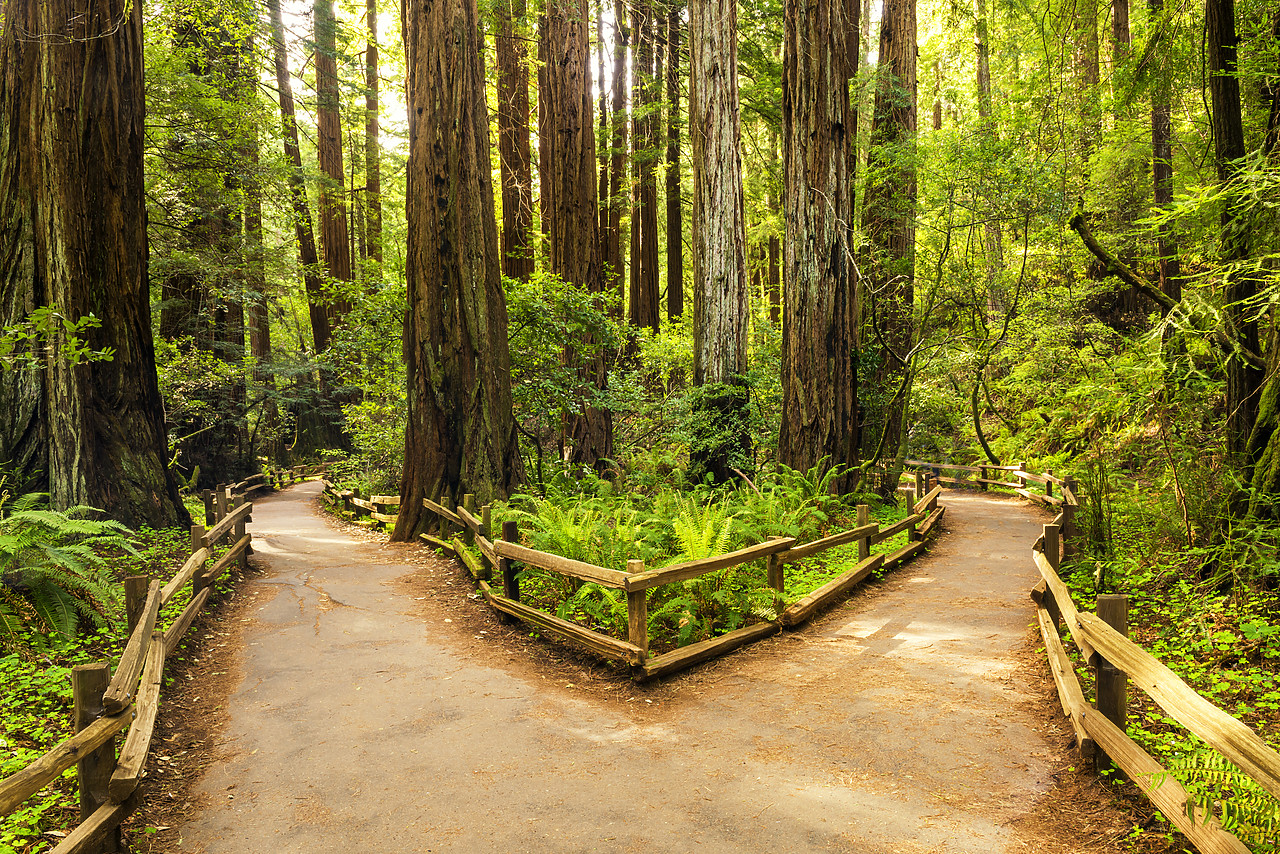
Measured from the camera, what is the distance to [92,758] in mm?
3723

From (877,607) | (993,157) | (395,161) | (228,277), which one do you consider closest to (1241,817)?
(877,607)

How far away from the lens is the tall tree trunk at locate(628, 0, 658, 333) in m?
20.5

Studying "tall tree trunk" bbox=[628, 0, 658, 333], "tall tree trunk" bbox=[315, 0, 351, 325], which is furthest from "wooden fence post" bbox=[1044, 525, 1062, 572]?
"tall tree trunk" bbox=[315, 0, 351, 325]

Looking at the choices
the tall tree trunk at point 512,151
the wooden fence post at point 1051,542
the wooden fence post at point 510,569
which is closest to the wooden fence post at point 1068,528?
the wooden fence post at point 1051,542

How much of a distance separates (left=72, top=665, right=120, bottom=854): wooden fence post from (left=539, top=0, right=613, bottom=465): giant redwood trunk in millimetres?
11352

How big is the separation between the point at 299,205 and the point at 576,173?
1048cm

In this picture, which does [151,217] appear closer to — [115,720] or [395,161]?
[395,161]

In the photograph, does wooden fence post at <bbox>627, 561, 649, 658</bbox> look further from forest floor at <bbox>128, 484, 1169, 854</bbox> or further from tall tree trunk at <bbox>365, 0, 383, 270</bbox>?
tall tree trunk at <bbox>365, 0, 383, 270</bbox>

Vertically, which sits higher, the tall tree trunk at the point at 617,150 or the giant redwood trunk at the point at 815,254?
the tall tree trunk at the point at 617,150

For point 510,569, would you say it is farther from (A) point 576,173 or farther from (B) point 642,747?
(A) point 576,173

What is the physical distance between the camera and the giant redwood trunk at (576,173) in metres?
15.3

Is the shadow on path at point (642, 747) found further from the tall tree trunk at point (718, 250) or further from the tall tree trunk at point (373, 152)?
the tall tree trunk at point (373, 152)

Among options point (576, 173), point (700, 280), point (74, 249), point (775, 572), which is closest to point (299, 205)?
point (576, 173)

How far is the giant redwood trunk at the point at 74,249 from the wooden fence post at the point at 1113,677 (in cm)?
1045
